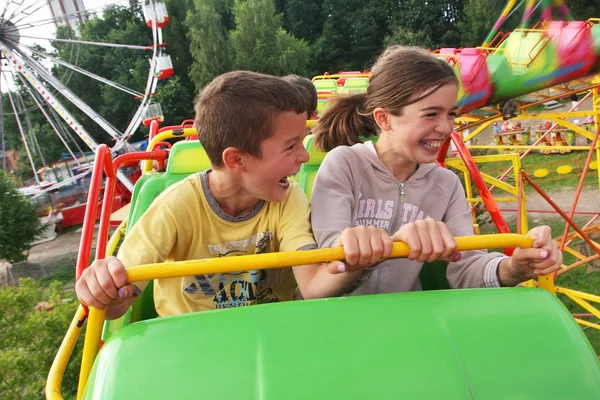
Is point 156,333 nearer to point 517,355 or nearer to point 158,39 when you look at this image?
point 517,355

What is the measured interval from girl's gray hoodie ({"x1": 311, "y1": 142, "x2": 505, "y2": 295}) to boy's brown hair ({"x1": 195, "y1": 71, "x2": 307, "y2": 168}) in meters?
0.23

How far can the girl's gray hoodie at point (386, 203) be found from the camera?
135 centimetres

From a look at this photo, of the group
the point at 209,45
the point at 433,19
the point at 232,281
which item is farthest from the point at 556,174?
the point at 433,19

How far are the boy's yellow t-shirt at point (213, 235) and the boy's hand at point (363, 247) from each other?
32cm

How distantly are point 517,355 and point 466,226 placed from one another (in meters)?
0.64

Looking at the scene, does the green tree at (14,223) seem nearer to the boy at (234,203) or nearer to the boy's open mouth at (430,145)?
the boy at (234,203)

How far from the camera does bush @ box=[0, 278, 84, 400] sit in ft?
11.4

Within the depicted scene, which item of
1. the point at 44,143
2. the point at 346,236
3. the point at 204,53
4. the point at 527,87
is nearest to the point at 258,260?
the point at 346,236

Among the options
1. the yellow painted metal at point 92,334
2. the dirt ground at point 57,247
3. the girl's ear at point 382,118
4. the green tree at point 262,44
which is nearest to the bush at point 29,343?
the yellow painted metal at point 92,334

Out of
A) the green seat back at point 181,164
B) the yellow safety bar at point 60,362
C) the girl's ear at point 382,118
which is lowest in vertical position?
the yellow safety bar at point 60,362

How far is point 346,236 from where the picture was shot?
3.07ft

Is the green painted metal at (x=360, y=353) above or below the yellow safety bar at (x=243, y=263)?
below

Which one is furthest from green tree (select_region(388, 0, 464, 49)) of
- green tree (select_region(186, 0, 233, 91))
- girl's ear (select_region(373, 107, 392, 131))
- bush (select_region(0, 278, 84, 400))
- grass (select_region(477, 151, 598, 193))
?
girl's ear (select_region(373, 107, 392, 131))

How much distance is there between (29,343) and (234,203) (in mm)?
3380
